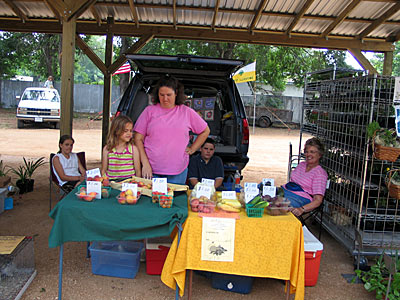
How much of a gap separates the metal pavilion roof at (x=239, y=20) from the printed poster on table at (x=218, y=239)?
187 inches

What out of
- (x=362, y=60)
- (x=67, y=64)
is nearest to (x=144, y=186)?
(x=67, y=64)

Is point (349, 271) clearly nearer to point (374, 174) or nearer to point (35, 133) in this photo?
point (374, 174)

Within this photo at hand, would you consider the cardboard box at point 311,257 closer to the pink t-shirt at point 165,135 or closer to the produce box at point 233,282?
the produce box at point 233,282

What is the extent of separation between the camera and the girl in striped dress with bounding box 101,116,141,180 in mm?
3256

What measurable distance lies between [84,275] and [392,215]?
9.71 feet

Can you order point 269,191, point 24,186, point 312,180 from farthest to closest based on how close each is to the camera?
1. point 24,186
2. point 312,180
3. point 269,191

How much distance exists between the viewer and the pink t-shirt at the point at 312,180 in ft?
12.1

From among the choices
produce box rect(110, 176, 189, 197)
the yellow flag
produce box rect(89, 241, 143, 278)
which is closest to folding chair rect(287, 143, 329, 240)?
produce box rect(110, 176, 189, 197)

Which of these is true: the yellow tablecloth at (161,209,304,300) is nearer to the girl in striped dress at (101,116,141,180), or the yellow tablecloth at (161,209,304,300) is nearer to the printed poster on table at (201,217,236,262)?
the printed poster on table at (201,217,236,262)

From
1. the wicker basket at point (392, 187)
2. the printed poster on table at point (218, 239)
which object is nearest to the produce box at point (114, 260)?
the printed poster on table at point (218, 239)

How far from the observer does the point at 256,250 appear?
8.82 ft

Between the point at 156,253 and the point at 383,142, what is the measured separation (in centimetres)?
223

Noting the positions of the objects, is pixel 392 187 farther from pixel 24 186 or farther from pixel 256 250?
pixel 24 186

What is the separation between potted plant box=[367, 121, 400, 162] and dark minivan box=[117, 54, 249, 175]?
5.48 ft
